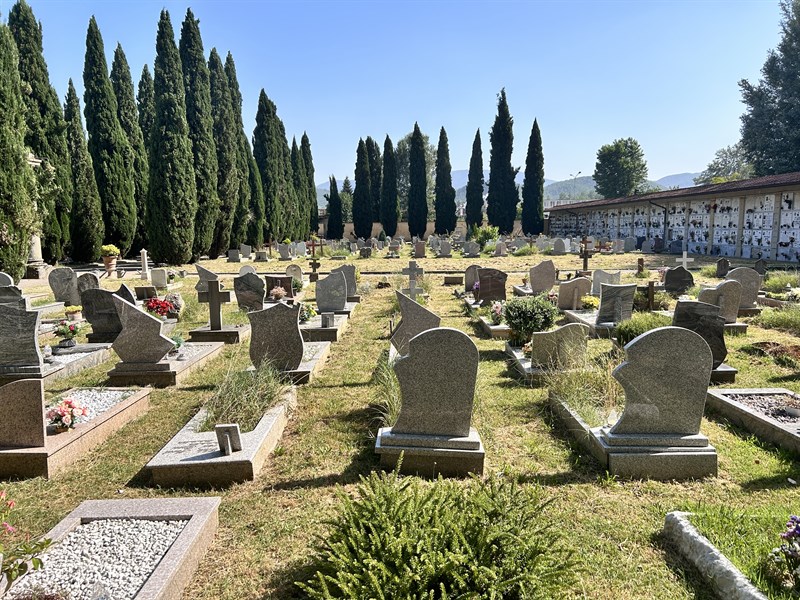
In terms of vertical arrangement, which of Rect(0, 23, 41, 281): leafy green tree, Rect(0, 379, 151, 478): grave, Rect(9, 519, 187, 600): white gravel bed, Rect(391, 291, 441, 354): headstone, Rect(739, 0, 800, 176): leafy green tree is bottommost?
Rect(9, 519, 187, 600): white gravel bed

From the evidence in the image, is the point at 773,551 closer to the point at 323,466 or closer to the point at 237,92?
the point at 323,466

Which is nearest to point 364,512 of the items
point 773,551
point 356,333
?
point 773,551

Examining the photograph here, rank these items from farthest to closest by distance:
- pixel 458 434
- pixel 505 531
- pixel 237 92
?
pixel 237 92 → pixel 458 434 → pixel 505 531

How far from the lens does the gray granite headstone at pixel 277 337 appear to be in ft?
23.9

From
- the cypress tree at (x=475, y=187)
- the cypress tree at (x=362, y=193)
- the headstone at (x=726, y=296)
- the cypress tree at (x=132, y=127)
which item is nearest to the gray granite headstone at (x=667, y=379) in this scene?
the headstone at (x=726, y=296)

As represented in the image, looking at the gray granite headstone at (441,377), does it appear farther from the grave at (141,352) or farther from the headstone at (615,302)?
the headstone at (615,302)

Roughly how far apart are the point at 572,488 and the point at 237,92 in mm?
39123

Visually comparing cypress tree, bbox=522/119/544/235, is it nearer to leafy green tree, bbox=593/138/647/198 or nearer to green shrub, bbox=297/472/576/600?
leafy green tree, bbox=593/138/647/198

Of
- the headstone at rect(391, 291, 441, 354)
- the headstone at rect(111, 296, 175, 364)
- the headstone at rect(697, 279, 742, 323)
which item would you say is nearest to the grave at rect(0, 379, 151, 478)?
the headstone at rect(111, 296, 175, 364)

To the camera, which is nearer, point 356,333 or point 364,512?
point 364,512

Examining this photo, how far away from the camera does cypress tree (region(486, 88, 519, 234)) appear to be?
47.3m

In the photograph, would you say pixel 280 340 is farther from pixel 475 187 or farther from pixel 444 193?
pixel 475 187

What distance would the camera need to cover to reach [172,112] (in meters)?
25.3

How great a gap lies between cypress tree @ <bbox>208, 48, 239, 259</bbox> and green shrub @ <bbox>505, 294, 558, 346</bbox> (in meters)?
25.4
